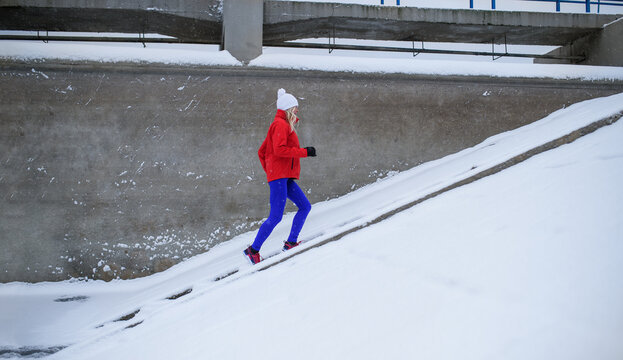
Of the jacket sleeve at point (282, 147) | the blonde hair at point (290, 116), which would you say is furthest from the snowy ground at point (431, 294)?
the blonde hair at point (290, 116)

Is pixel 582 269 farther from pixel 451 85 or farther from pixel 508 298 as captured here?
pixel 451 85

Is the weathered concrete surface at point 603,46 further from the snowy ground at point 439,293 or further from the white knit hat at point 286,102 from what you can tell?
the white knit hat at point 286,102

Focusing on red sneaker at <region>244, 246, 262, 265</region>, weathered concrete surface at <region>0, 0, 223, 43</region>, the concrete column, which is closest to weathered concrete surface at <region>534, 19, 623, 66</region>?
the concrete column

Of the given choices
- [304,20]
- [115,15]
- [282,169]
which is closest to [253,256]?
[282,169]

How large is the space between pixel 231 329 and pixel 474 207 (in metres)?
1.93

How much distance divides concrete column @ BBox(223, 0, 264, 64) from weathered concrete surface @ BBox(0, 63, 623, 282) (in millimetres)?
513

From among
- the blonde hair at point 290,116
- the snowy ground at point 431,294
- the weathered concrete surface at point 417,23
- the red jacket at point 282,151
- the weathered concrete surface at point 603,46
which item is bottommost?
the snowy ground at point 431,294

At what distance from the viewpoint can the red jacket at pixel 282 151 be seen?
4199 mm

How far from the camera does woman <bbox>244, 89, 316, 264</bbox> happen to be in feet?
13.8

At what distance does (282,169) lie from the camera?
4.29 metres

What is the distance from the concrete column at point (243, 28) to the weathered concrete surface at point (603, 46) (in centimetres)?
607

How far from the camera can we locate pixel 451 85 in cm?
626

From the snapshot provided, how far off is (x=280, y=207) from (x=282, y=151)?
1.84 ft

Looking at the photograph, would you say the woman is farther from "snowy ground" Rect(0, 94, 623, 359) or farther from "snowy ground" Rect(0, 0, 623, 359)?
"snowy ground" Rect(0, 94, 623, 359)
